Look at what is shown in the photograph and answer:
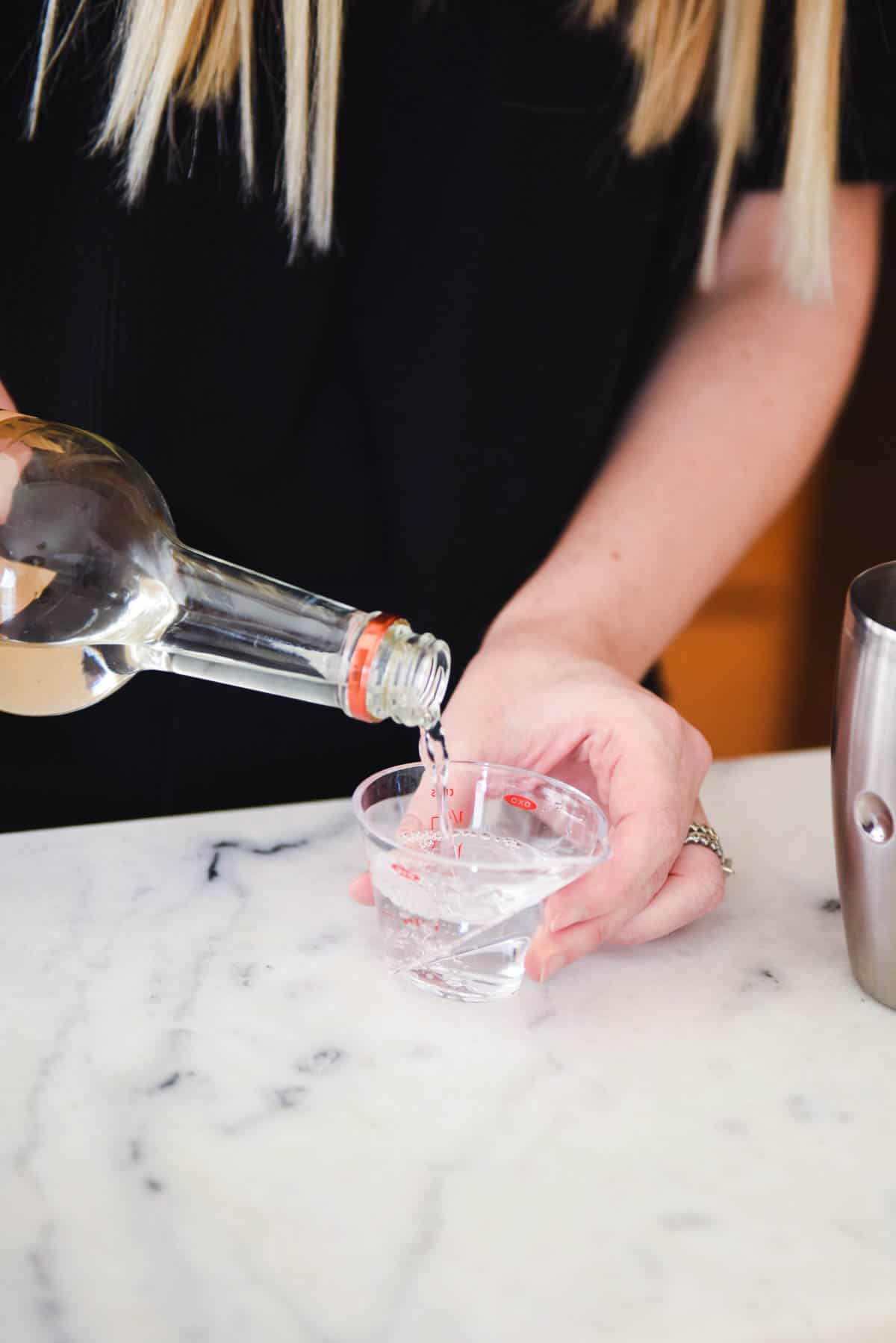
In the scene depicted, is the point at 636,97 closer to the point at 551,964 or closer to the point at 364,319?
the point at 364,319

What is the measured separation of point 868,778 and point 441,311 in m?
0.54

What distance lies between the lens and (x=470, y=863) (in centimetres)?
65

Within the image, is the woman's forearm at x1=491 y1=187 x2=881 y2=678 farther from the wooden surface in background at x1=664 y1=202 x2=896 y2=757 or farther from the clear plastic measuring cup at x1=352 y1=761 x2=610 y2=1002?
→ the wooden surface in background at x1=664 y1=202 x2=896 y2=757

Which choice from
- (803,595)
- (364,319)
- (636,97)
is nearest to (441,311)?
(364,319)

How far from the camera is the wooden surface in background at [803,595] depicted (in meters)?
2.32

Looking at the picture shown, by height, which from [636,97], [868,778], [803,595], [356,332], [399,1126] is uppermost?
[636,97]

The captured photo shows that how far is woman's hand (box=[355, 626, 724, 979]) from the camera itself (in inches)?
27.1

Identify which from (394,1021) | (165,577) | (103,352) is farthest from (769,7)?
(394,1021)

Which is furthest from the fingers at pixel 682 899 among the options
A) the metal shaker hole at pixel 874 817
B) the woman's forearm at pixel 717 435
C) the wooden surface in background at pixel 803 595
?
the wooden surface in background at pixel 803 595

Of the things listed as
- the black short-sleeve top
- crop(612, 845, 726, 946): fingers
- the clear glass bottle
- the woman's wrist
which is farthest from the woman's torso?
crop(612, 845, 726, 946): fingers

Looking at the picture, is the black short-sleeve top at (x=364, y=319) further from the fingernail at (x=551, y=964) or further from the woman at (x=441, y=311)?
the fingernail at (x=551, y=964)

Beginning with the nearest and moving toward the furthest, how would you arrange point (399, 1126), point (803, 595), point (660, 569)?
point (399, 1126) → point (660, 569) → point (803, 595)

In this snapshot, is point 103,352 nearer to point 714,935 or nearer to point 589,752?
point 589,752

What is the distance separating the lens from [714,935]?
75cm
